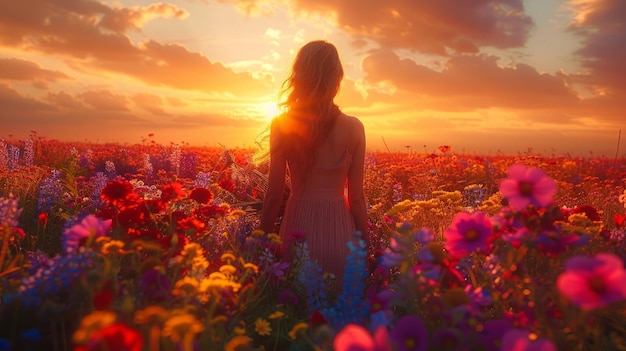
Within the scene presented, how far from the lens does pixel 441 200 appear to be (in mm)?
4883

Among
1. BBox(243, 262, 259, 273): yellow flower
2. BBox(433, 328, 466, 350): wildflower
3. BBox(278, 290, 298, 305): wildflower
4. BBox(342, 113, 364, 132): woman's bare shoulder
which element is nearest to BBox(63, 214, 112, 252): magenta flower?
BBox(243, 262, 259, 273): yellow flower

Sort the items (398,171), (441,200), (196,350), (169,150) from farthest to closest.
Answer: (169,150) → (398,171) → (441,200) → (196,350)

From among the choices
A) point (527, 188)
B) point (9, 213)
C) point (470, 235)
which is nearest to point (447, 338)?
point (470, 235)

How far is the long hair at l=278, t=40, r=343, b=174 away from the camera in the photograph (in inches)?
159

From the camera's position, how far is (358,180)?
4250 mm

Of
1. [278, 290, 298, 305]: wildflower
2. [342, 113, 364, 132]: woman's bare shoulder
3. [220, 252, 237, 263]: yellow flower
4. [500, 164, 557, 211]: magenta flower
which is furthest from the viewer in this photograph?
[342, 113, 364, 132]: woman's bare shoulder

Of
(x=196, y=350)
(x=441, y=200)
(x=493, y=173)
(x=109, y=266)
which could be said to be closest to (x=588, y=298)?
(x=196, y=350)

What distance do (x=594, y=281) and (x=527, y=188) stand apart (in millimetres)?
585

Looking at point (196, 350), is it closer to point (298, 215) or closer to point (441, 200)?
point (298, 215)

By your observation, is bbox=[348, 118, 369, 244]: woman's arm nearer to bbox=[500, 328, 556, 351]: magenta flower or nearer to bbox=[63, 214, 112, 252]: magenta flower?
bbox=[63, 214, 112, 252]: magenta flower

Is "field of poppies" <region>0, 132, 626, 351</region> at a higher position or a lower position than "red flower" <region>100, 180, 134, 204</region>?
lower

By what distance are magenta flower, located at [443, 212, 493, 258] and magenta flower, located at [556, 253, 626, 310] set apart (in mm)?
573

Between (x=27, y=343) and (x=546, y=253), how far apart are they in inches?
79.1

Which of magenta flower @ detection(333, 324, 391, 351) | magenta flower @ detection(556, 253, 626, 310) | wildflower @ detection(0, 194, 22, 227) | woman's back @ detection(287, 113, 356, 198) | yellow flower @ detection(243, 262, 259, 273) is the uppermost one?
woman's back @ detection(287, 113, 356, 198)
